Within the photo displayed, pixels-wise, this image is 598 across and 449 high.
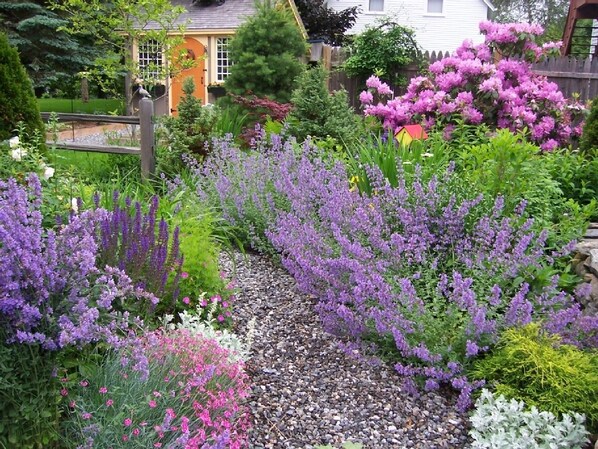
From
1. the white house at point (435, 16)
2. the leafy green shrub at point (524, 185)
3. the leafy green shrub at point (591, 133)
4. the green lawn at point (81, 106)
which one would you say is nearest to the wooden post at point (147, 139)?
the leafy green shrub at point (524, 185)

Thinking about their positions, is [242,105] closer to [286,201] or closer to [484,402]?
[286,201]

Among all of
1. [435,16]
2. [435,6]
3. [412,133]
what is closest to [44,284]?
[412,133]

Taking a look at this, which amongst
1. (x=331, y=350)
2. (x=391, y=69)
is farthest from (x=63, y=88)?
(x=331, y=350)

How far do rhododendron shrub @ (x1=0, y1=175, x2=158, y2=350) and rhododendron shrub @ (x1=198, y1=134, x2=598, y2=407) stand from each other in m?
1.42

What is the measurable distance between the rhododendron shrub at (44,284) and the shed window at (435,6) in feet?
75.4

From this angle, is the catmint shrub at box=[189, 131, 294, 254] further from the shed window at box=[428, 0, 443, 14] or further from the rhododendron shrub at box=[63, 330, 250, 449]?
the shed window at box=[428, 0, 443, 14]

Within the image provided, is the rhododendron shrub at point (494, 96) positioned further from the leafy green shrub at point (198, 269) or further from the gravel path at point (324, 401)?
the gravel path at point (324, 401)

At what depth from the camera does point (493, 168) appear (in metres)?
4.41

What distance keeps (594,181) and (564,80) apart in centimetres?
737

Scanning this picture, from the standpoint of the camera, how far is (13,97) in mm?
5750

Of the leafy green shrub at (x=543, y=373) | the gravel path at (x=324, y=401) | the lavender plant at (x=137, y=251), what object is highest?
the lavender plant at (x=137, y=251)

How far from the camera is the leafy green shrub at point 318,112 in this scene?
6.77 metres

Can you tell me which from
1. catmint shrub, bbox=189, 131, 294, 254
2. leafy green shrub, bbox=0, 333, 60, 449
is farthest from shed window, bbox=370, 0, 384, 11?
leafy green shrub, bbox=0, 333, 60, 449

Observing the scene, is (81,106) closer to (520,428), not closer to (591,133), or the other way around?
(591,133)
